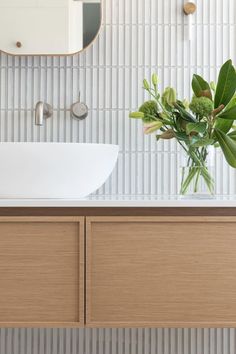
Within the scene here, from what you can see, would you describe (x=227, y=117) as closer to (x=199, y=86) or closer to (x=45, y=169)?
(x=199, y=86)

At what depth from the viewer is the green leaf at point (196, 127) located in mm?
1551

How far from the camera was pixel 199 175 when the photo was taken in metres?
1.63

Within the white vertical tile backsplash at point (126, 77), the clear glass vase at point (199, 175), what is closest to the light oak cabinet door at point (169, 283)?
the clear glass vase at point (199, 175)

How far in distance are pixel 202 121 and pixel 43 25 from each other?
68cm

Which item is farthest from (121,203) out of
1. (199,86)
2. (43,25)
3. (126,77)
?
(43,25)

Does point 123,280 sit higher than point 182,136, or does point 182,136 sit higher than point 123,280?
point 182,136

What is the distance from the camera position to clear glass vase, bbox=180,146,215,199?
162 centimetres

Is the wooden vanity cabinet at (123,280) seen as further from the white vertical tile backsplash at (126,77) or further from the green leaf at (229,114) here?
the white vertical tile backsplash at (126,77)

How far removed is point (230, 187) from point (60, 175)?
0.67m

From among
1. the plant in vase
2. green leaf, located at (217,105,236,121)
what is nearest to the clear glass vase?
the plant in vase

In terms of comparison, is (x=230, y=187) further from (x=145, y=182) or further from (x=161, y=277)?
(x=161, y=277)

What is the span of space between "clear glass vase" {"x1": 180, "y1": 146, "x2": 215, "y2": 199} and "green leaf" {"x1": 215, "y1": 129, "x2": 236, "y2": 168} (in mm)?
62

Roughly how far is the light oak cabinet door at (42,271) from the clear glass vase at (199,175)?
341mm

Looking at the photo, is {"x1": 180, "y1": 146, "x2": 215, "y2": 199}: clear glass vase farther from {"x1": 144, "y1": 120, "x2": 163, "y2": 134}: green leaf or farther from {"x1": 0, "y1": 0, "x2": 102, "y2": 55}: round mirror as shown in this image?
{"x1": 0, "y1": 0, "x2": 102, "y2": 55}: round mirror
